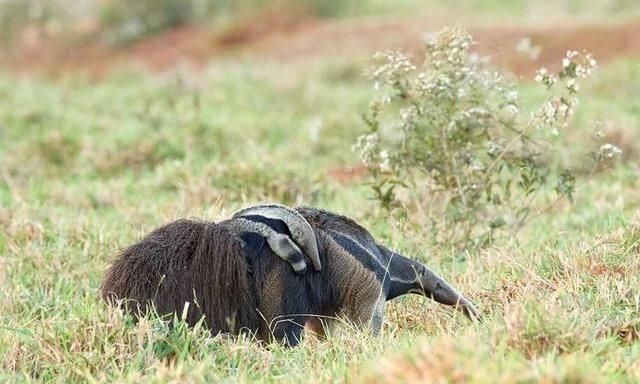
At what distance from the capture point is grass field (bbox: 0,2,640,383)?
3.69 metres

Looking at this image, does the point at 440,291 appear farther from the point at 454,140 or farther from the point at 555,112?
the point at 454,140

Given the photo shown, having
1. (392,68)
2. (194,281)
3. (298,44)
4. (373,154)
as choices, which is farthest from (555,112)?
(298,44)

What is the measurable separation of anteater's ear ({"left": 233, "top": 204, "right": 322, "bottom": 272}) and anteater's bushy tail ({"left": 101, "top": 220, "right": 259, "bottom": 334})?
160mm

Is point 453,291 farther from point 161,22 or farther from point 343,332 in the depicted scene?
point 161,22

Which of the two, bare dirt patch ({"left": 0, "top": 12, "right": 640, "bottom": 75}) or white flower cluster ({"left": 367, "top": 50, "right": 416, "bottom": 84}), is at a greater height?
white flower cluster ({"left": 367, "top": 50, "right": 416, "bottom": 84})

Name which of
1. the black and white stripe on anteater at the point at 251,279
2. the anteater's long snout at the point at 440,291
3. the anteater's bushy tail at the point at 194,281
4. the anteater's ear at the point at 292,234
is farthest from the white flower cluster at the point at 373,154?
the anteater's bushy tail at the point at 194,281

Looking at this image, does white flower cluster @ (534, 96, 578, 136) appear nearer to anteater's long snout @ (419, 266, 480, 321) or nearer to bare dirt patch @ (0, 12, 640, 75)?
anteater's long snout @ (419, 266, 480, 321)

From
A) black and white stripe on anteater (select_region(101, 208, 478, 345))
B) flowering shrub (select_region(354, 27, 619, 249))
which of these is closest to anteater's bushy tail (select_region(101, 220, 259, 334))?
black and white stripe on anteater (select_region(101, 208, 478, 345))

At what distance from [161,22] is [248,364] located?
20.5 m

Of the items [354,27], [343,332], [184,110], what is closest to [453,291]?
[343,332]

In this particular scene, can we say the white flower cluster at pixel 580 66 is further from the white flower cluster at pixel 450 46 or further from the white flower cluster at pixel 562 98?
the white flower cluster at pixel 450 46

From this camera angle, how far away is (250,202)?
732cm

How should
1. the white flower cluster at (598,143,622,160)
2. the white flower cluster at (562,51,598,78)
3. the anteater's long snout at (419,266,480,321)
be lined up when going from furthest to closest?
the white flower cluster at (598,143,622,160) < the white flower cluster at (562,51,598,78) < the anteater's long snout at (419,266,480,321)

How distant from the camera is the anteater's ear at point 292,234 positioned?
4551mm
